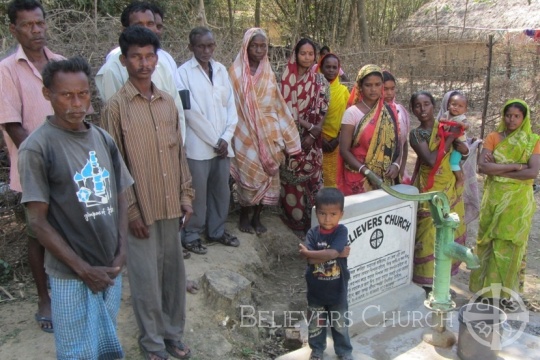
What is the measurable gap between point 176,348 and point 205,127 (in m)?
1.61

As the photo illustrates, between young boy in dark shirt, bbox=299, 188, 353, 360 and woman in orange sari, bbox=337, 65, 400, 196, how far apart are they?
1.07 meters

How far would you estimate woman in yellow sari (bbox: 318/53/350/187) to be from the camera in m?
4.72

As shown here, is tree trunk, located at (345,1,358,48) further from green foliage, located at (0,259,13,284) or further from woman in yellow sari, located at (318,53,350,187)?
green foliage, located at (0,259,13,284)

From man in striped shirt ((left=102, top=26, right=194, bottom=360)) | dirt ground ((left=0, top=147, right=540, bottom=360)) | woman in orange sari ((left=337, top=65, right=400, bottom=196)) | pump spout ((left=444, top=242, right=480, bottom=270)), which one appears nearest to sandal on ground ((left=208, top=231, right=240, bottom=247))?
dirt ground ((left=0, top=147, right=540, bottom=360))

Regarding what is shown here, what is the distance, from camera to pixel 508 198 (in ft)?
12.7

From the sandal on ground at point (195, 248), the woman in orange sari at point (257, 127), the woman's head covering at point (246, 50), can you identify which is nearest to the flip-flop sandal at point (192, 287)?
the sandal on ground at point (195, 248)

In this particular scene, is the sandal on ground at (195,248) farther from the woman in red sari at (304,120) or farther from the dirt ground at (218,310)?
the woman in red sari at (304,120)

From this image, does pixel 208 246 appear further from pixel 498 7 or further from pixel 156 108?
pixel 498 7

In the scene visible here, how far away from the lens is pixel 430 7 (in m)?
14.9

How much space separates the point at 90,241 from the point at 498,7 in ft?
47.9

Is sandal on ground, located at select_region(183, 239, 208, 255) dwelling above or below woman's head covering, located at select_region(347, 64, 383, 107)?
below

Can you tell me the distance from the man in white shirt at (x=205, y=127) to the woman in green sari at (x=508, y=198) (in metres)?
2.04

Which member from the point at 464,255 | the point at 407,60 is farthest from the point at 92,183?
the point at 407,60

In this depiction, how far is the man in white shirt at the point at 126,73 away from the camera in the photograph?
295 centimetres
